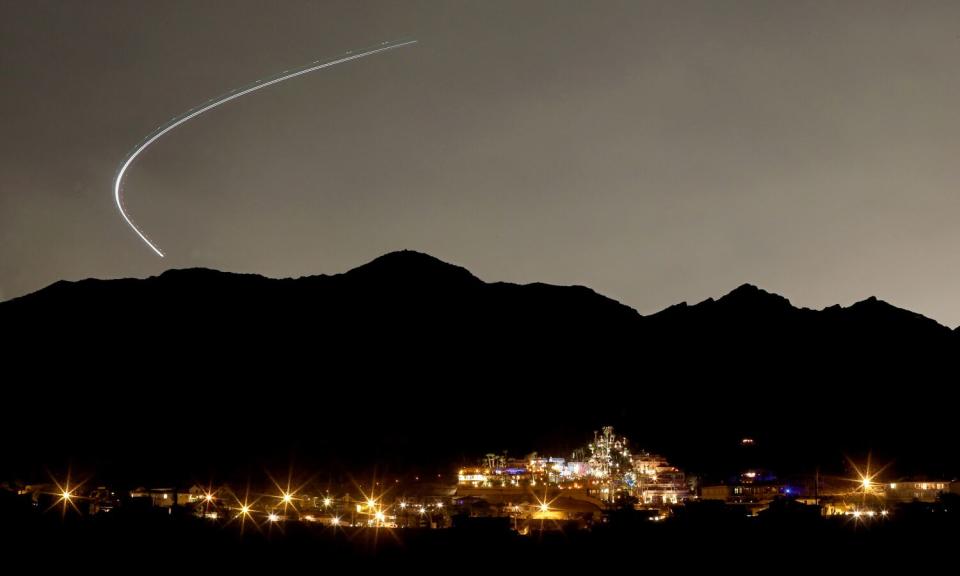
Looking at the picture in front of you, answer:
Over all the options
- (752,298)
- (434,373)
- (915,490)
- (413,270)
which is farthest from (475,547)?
(413,270)

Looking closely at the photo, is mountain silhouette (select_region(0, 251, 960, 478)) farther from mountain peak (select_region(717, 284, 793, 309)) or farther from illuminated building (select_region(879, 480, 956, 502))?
illuminated building (select_region(879, 480, 956, 502))

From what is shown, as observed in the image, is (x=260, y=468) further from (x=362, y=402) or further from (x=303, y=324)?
(x=303, y=324)

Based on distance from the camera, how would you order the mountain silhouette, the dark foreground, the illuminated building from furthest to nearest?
Answer: the mountain silhouette → the illuminated building → the dark foreground

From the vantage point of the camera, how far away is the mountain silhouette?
87.9 metres

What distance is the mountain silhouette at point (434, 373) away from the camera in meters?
87.9

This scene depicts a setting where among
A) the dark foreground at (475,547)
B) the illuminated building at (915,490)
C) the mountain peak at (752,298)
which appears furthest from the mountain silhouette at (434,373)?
the dark foreground at (475,547)

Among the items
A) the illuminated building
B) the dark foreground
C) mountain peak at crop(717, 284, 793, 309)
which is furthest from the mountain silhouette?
the dark foreground

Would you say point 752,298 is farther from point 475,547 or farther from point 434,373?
point 475,547

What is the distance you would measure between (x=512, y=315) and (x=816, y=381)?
54.9m

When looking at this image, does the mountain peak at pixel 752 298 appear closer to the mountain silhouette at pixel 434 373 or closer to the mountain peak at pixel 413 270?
the mountain silhouette at pixel 434 373

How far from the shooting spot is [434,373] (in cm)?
12200

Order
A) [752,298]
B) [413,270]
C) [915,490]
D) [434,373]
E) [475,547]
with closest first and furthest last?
[475,547], [915,490], [434,373], [752,298], [413,270]

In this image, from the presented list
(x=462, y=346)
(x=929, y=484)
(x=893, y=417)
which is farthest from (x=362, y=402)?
(x=929, y=484)

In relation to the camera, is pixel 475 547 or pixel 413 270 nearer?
pixel 475 547
